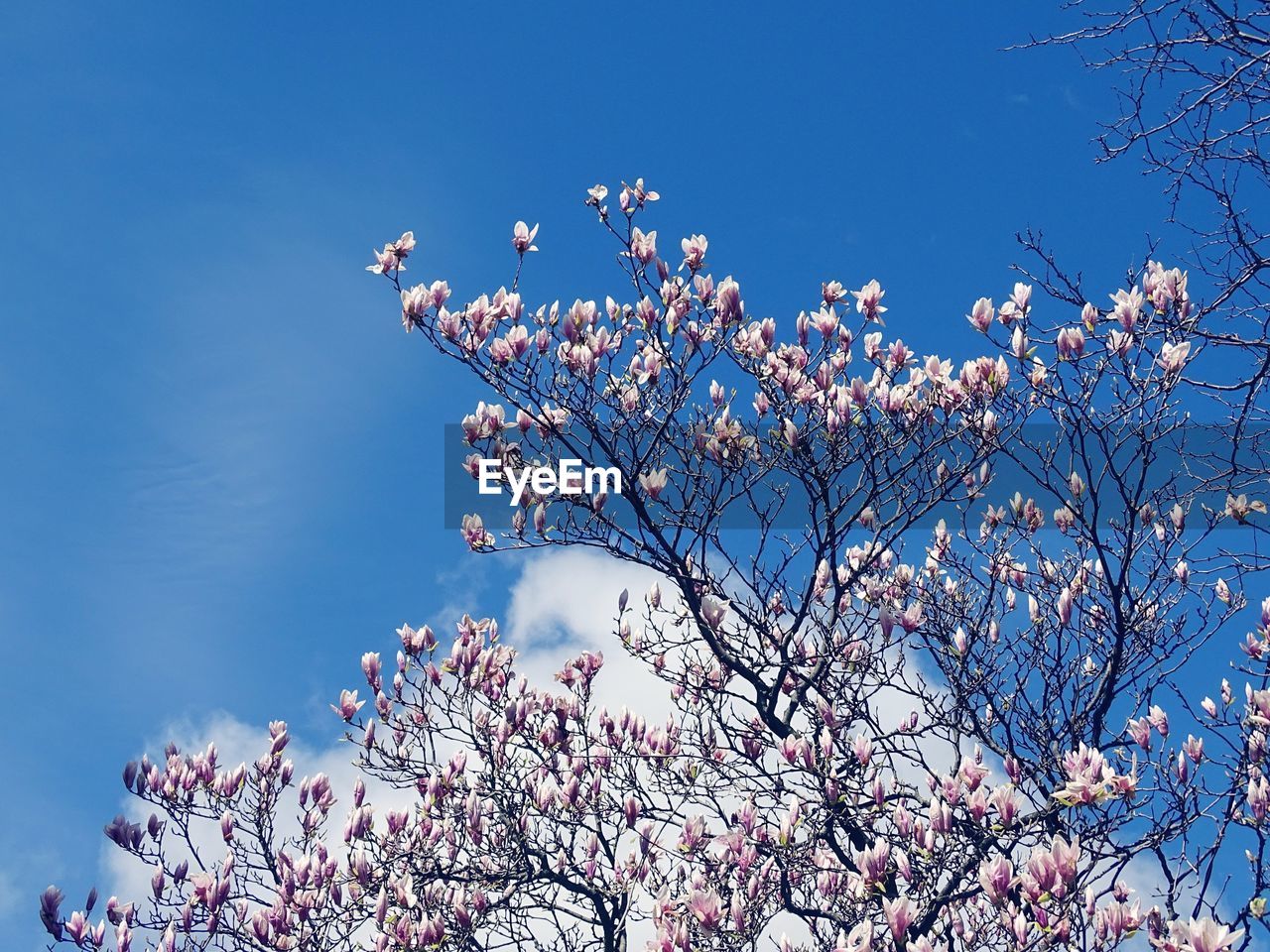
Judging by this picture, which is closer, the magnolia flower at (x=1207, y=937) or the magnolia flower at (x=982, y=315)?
the magnolia flower at (x=1207, y=937)

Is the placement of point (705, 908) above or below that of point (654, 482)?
below

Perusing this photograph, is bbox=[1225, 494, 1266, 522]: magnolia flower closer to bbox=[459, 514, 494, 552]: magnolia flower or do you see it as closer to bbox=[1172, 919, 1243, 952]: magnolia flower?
bbox=[1172, 919, 1243, 952]: magnolia flower

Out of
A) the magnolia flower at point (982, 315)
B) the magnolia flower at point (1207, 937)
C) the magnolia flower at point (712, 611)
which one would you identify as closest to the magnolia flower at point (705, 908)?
the magnolia flower at point (1207, 937)

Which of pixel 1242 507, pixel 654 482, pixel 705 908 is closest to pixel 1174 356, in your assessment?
pixel 1242 507

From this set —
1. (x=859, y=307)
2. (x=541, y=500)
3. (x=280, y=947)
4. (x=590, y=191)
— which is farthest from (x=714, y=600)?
(x=280, y=947)

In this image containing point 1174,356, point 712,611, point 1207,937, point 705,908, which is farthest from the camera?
point 712,611

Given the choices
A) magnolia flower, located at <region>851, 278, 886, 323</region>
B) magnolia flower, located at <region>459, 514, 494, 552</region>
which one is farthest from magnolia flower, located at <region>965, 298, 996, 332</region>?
magnolia flower, located at <region>459, 514, 494, 552</region>

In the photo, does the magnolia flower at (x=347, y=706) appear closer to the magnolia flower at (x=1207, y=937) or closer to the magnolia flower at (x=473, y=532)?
the magnolia flower at (x=473, y=532)

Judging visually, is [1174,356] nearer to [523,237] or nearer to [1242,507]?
[1242,507]

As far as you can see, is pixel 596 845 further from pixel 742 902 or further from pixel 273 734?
pixel 273 734

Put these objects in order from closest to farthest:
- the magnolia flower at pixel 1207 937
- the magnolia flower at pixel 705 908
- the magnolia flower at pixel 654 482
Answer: the magnolia flower at pixel 1207 937, the magnolia flower at pixel 705 908, the magnolia flower at pixel 654 482

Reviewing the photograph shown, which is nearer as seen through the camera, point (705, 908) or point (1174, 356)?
point (705, 908)

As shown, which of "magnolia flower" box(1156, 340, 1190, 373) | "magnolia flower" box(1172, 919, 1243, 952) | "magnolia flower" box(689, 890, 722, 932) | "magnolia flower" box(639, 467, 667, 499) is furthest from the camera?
"magnolia flower" box(639, 467, 667, 499)

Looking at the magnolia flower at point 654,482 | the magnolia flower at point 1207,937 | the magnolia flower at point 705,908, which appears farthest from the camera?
the magnolia flower at point 654,482
